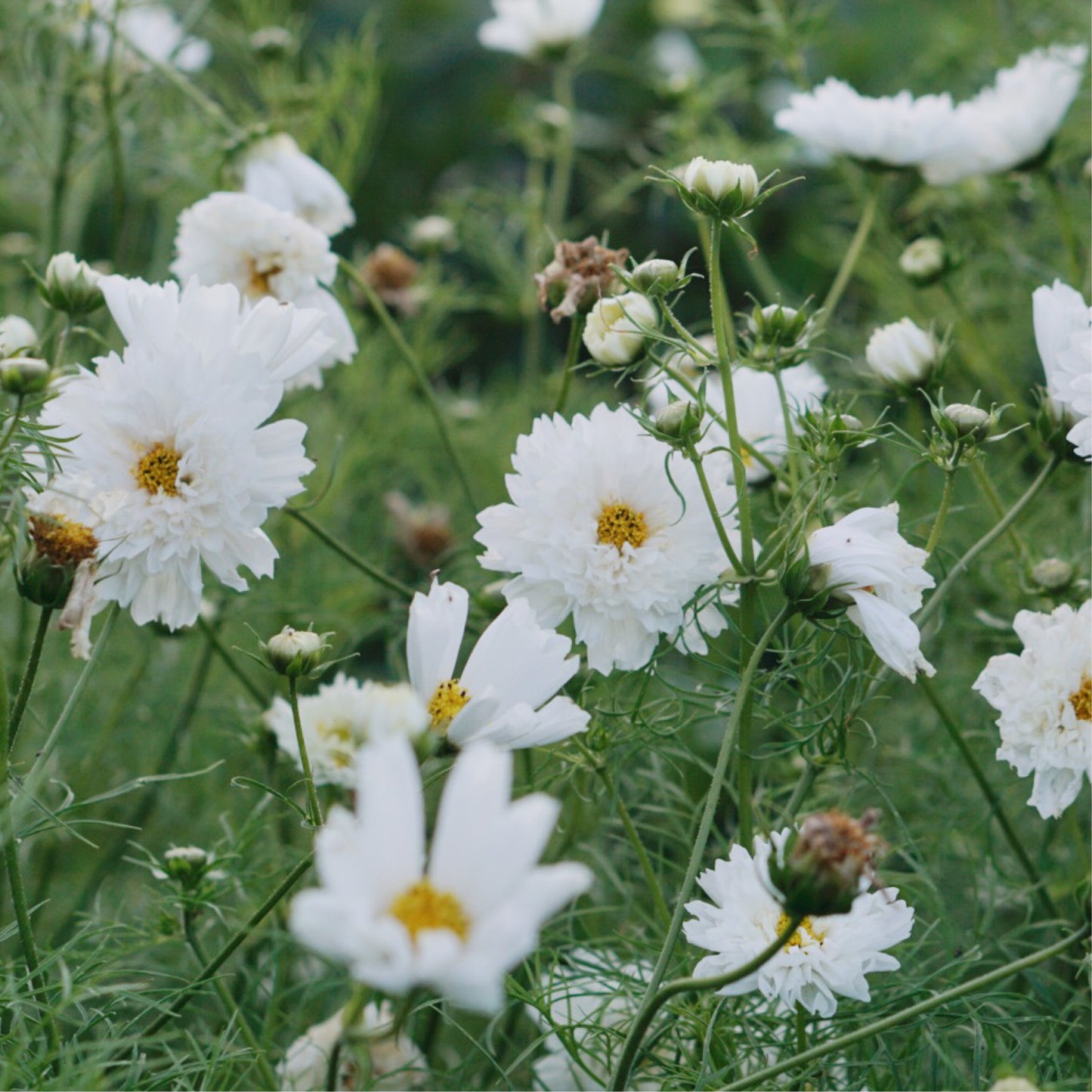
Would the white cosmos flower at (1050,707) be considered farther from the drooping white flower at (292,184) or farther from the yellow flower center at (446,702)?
the drooping white flower at (292,184)

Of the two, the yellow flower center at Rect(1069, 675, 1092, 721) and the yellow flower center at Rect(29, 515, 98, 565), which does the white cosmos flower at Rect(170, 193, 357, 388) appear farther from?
the yellow flower center at Rect(1069, 675, 1092, 721)

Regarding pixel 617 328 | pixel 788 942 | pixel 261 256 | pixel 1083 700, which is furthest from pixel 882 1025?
pixel 261 256

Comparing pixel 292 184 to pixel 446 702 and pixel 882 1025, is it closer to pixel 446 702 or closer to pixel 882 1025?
pixel 446 702

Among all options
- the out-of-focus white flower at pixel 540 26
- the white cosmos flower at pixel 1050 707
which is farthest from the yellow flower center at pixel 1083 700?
the out-of-focus white flower at pixel 540 26

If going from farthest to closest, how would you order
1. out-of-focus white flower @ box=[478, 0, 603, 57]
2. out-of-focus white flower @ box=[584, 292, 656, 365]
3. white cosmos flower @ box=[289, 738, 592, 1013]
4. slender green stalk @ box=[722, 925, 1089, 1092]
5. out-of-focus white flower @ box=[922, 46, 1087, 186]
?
out-of-focus white flower @ box=[478, 0, 603, 57]
out-of-focus white flower @ box=[922, 46, 1087, 186]
out-of-focus white flower @ box=[584, 292, 656, 365]
slender green stalk @ box=[722, 925, 1089, 1092]
white cosmos flower @ box=[289, 738, 592, 1013]

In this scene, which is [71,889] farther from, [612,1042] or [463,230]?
[463,230]

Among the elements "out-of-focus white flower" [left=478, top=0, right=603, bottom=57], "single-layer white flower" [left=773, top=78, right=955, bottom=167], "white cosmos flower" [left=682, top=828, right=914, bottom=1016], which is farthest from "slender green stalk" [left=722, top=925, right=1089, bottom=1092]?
"out-of-focus white flower" [left=478, top=0, right=603, bottom=57]
